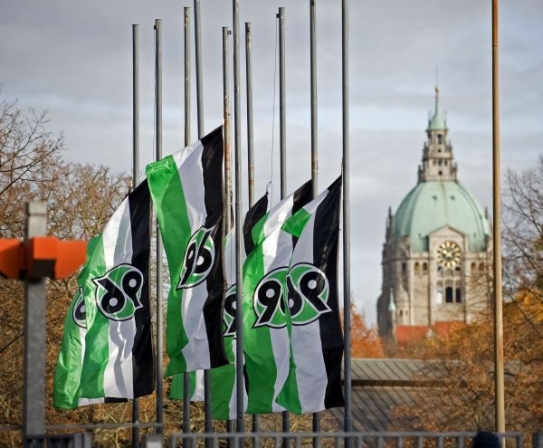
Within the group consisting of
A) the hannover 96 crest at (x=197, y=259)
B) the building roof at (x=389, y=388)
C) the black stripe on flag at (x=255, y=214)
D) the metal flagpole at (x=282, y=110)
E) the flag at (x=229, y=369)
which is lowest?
the building roof at (x=389, y=388)

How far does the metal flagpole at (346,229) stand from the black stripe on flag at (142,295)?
3.08m

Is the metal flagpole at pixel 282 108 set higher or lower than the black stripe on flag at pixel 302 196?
higher

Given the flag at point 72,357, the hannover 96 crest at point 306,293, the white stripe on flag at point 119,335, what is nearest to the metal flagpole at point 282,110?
the white stripe on flag at point 119,335

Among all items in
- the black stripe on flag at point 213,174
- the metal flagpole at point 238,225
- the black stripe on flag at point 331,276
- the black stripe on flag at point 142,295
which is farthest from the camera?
the black stripe on flag at point 142,295

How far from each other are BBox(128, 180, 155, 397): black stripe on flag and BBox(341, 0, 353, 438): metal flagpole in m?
3.08

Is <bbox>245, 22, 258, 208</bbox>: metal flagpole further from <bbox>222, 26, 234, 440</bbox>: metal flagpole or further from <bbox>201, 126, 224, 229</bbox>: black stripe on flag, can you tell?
<bbox>201, 126, 224, 229</bbox>: black stripe on flag

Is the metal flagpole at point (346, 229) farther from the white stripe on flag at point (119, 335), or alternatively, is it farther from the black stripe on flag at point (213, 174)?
the white stripe on flag at point (119, 335)

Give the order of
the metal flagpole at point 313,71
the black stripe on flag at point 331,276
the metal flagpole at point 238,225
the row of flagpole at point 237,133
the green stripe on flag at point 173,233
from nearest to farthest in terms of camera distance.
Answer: the black stripe on flag at point 331,276 < the green stripe on flag at point 173,233 < the metal flagpole at point 238,225 < the row of flagpole at point 237,133 < the metal flagpole at point 313,71

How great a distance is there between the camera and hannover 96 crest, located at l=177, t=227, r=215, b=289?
68.6 feet

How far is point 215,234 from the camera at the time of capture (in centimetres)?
2106

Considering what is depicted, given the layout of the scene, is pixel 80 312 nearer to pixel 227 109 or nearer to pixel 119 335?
pixel 119 335

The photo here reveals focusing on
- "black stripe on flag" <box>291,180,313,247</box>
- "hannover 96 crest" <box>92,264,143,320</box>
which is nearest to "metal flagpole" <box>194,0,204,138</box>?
"black stripe on flag" <box>291,180,313,247</box>

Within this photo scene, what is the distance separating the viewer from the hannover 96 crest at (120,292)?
865 inches

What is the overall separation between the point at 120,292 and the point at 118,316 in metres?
0.44
